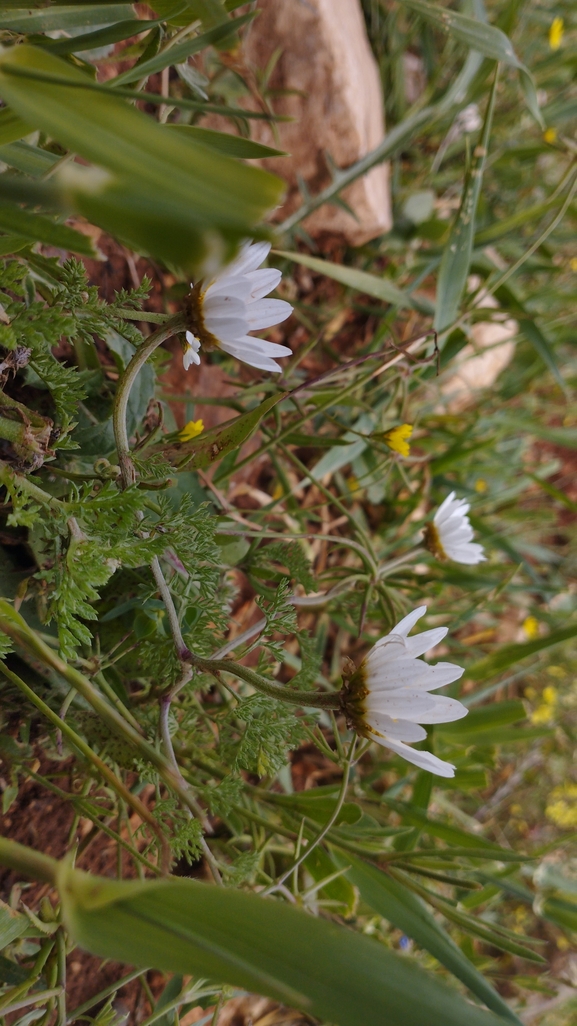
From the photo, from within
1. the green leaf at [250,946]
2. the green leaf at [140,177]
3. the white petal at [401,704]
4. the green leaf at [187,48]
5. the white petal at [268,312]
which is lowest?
the white petal at [401,704]

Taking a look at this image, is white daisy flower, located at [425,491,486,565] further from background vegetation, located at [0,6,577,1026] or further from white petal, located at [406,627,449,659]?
white petal, located at [406,627,449,659]

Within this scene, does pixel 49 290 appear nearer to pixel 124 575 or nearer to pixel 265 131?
pixel 124 575

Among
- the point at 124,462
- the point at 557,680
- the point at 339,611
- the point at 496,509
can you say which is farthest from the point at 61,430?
the point at 557,680

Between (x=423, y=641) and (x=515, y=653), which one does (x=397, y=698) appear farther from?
(x=515, y=653)

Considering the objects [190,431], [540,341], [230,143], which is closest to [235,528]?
[190,431]

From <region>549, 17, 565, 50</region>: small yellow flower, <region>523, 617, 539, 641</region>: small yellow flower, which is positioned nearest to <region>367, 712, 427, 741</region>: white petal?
<region>523, 617, 539, 641</region>: small yellow flower

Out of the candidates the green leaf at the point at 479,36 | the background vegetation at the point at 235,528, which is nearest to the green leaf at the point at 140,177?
the background vegetation at the point at 235,528

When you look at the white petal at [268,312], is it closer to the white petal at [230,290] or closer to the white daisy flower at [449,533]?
the white petal at [230,290]
